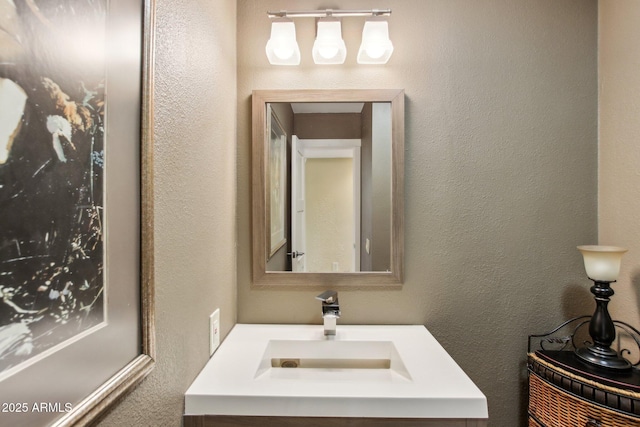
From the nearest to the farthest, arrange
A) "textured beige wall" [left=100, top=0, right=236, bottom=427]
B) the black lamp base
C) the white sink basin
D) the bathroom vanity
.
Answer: "textured beige wall" [left=100, top=0, right=236, bottom=427] → the bathroom vanity → the black lamp base → the white sink basin

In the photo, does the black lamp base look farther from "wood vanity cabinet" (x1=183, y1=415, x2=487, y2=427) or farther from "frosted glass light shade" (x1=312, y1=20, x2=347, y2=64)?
"frosted glass light shade" (x1=312, y1=20, x2=347, y2=64)

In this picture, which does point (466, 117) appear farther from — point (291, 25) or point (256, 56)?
point (256, 56)

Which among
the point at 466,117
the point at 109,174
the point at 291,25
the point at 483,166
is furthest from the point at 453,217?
the point at 109,174

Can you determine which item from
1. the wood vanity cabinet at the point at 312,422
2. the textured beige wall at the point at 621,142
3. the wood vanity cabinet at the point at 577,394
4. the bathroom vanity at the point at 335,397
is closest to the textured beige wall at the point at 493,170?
the textured beige wall at the point at 621,142

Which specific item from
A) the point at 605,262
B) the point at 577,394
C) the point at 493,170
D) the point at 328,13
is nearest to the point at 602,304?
the point at 605,262

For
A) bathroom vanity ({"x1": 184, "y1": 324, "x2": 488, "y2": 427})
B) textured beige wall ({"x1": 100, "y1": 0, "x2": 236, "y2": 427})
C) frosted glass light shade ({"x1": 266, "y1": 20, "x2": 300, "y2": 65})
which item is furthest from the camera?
frosted glass light shade ({"x1": 266, "y1": 20, "x2": 300, "y2": 65})

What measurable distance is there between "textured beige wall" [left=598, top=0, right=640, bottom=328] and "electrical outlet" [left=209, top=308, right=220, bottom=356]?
151 cm

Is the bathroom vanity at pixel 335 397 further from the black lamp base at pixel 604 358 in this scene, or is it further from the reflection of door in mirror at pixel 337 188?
the black lamp base at pixel 604 358

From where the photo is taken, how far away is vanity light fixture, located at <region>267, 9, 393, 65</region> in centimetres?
125

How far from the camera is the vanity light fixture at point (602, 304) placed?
108 cm

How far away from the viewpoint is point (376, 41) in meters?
1.24

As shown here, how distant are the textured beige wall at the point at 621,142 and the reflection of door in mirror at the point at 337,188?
879 millimetres

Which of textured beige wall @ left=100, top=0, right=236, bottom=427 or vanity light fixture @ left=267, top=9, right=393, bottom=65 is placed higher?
vanity light fixture @ left=267, top=9, right=393, bottom=65

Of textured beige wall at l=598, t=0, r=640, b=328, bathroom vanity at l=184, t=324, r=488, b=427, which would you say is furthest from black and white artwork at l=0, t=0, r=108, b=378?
textured beige wall at l=598, t=0, r=640, b=328
